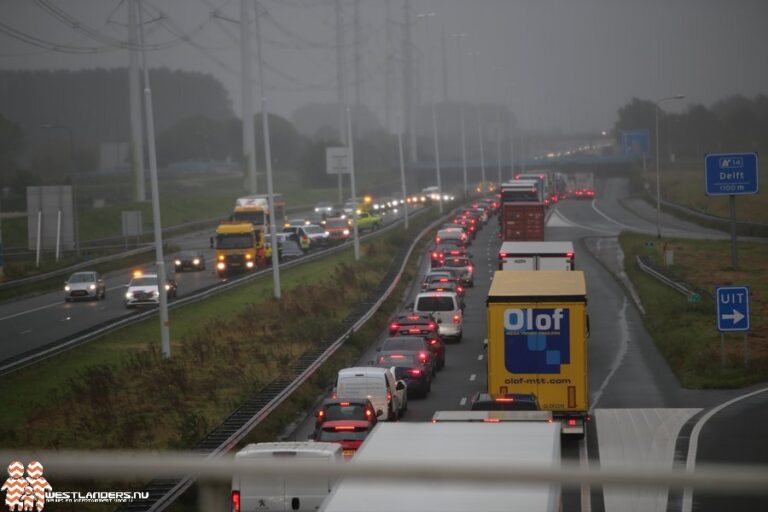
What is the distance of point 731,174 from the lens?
158ft

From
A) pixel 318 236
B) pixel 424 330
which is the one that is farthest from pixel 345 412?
pixel 318 236

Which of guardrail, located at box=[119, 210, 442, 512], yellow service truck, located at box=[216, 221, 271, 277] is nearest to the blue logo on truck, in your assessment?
guardrail, located at box=[119, 210, 442, 512]

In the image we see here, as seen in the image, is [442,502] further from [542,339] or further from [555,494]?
[542,339]

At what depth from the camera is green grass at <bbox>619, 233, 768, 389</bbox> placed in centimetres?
3569

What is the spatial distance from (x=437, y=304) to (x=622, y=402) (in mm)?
14300

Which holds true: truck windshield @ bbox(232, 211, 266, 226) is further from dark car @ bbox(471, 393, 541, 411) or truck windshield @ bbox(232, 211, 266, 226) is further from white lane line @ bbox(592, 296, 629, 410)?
dark car @ bbox(471, 393, 541, 411)

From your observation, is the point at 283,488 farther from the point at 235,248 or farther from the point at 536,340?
the point at 235,248

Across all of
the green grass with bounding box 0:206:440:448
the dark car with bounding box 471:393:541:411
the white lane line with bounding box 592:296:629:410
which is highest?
the dark car with bounding box 471:393:541:411

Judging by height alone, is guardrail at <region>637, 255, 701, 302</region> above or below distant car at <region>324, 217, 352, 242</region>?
below

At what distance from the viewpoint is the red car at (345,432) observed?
77.5ft

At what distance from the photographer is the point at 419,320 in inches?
1609

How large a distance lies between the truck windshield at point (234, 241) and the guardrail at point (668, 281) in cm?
2204

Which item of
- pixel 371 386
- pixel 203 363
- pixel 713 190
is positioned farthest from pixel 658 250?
pixel 371 386

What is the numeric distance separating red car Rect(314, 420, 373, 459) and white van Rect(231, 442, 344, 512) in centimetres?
563
